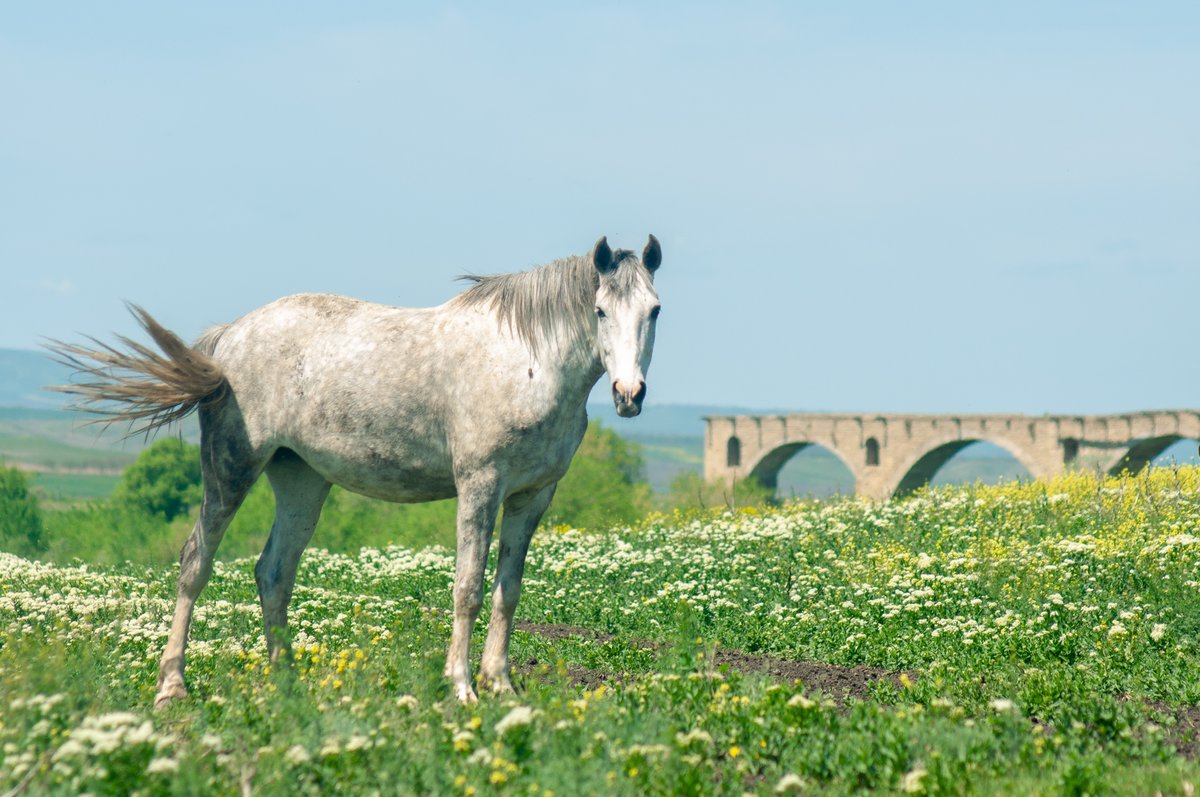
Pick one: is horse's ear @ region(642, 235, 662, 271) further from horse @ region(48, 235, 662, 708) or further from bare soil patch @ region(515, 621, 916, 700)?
bare soil patch @ region(515, 621, 916, 700)

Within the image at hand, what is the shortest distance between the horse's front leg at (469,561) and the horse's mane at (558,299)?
0.93 metres

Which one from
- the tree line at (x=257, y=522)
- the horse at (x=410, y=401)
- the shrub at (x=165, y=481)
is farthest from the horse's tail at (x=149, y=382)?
the shrub at (x=165, y=481)

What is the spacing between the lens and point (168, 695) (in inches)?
311

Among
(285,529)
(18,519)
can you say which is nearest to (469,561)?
(285,529)

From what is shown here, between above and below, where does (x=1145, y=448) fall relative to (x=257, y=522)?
above

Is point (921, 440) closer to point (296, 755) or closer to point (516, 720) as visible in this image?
point (516, 720)

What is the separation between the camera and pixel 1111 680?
818cm

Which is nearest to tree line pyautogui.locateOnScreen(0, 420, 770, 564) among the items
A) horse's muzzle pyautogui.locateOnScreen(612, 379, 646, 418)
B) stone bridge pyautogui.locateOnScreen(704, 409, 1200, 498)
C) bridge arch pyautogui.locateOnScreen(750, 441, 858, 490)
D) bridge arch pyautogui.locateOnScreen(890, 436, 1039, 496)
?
stone bridge pyautogui.locateOnScreen(704, 409, 1200, 498)

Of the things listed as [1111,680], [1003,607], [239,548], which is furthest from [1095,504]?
[239,548]

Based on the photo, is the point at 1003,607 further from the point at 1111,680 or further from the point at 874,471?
the point at 874,471

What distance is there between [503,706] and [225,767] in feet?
4.59

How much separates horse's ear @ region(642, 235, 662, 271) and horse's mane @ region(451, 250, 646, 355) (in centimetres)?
7

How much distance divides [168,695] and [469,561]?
7.28 ft

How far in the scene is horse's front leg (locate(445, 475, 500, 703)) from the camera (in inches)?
290
